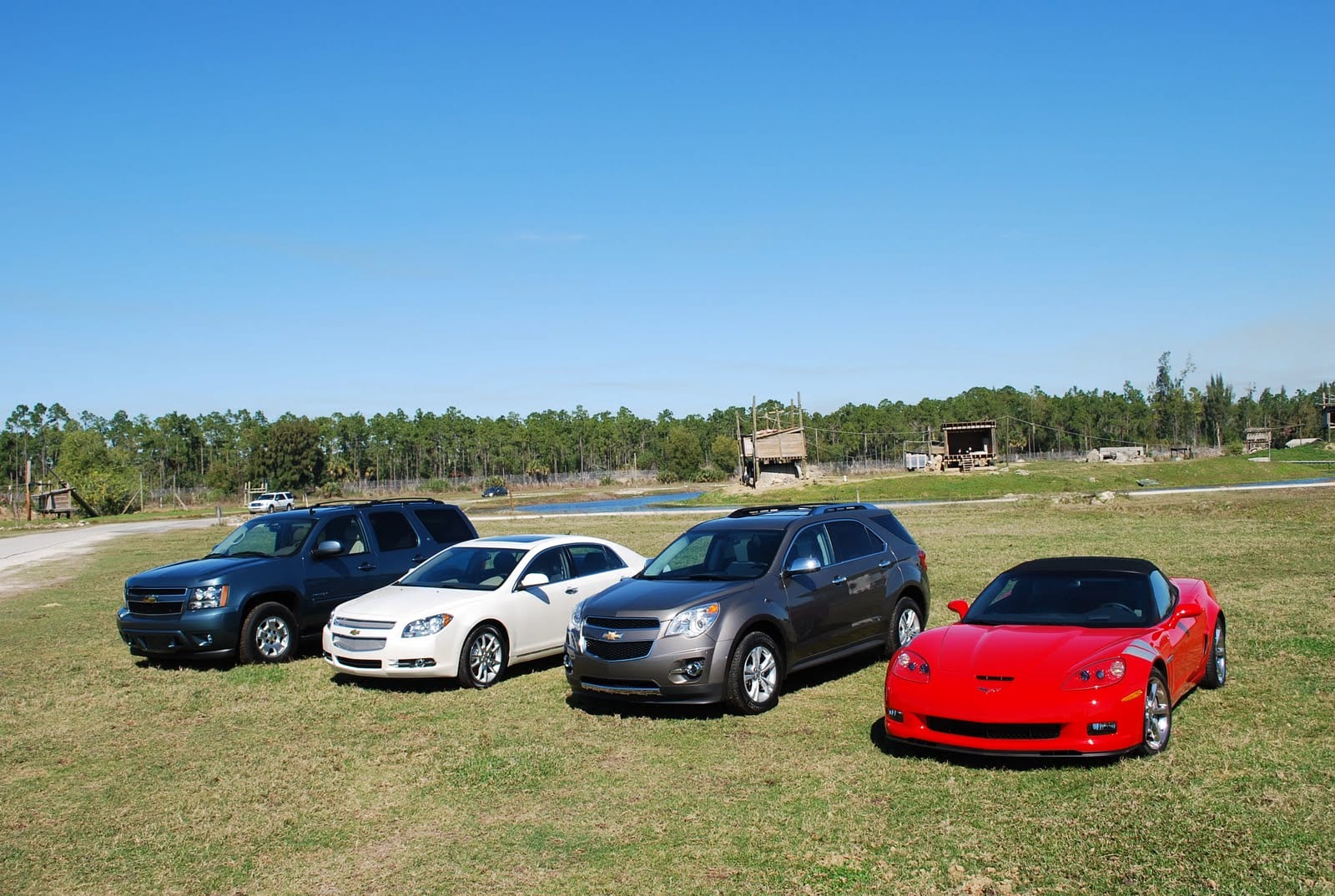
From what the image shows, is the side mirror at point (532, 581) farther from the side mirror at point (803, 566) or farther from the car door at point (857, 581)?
the car door at point (857, 581)

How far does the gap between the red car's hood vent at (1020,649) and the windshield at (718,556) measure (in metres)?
2.45

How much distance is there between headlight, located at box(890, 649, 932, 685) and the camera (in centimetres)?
746

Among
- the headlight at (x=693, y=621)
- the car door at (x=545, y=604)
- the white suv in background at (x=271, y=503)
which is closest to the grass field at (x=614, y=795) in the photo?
the car door at (x=545, y=604)

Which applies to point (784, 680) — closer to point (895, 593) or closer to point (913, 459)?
point (895, 593)

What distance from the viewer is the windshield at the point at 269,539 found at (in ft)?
45.1

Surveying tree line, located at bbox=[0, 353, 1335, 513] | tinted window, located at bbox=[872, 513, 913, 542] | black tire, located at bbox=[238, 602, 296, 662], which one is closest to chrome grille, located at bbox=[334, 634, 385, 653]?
black tire, located at bbox=[238, 602, 296, 662]

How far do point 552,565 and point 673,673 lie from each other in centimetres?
365

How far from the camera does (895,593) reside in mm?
11430

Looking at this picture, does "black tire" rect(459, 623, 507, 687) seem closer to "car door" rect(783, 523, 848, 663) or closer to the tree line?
"car door" rect(783, 523, 848, 663)

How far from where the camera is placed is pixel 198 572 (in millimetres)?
12883

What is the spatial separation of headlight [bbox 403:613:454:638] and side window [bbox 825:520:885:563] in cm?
415

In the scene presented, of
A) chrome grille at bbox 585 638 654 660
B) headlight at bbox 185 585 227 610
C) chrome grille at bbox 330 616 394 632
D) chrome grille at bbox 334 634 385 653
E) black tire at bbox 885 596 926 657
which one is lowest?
black tire at bbox 885 596 926 657

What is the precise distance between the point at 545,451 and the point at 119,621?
13307 centimetres

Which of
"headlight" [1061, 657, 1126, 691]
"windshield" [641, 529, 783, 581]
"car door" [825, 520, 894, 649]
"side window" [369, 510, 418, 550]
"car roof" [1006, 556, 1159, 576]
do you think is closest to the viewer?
"headlight" [1061, 657, 1126, 691]
